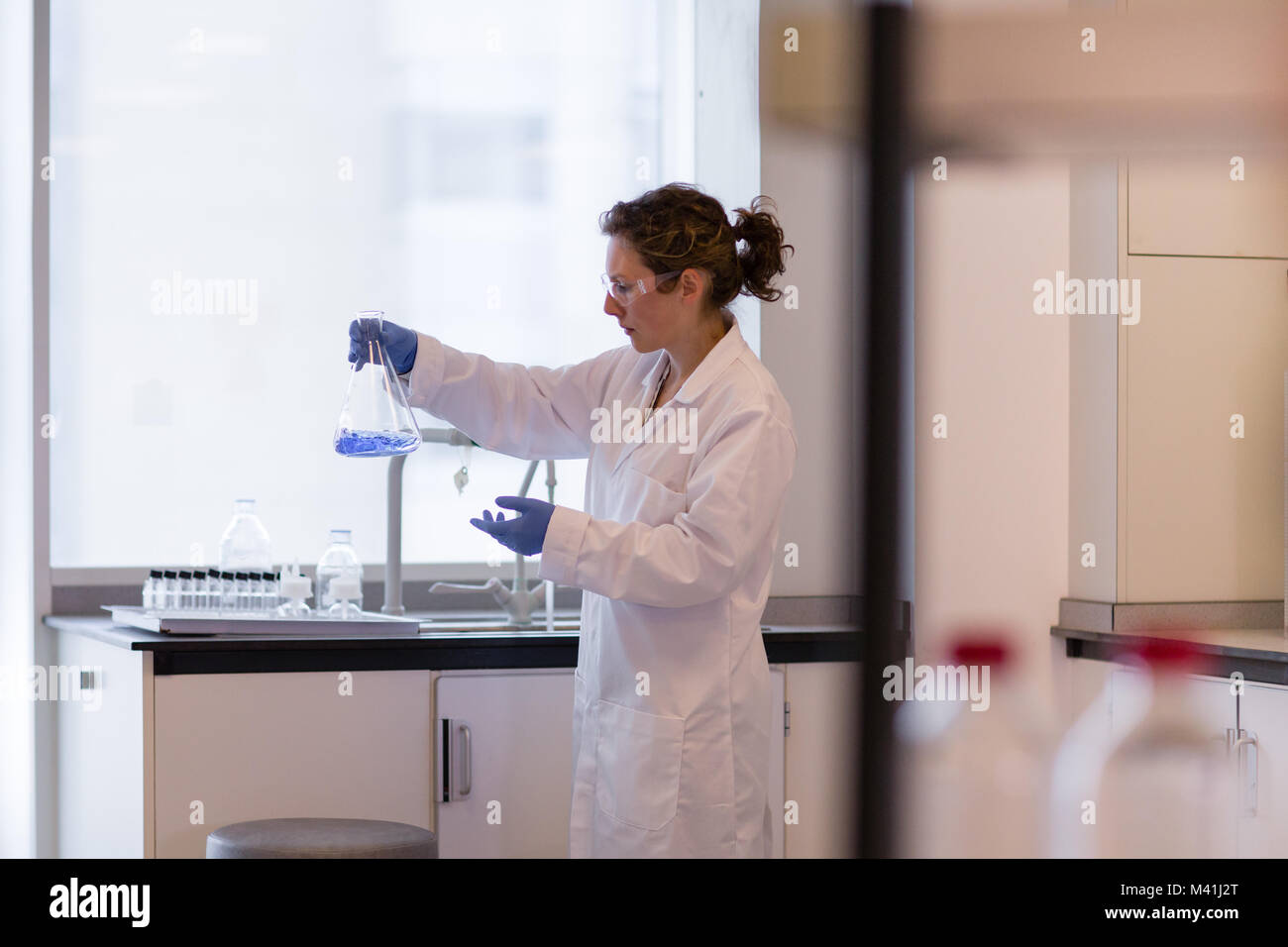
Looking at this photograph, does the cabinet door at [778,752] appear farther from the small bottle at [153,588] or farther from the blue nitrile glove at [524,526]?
the small bottle at [153,588]

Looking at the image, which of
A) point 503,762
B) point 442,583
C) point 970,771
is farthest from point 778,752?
point 970,771

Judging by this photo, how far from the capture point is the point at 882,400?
0.99ft

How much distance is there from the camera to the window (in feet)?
7.97

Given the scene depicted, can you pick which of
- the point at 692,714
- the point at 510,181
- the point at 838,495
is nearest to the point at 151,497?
the point at 510,181

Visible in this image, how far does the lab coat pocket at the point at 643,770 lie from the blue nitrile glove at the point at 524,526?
0.81 feet

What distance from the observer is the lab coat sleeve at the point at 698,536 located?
144 centimetres

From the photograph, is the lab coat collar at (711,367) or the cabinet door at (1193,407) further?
the cabinet door at (1193,407)

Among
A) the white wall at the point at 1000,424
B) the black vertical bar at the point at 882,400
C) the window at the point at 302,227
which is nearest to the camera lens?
the black vertical bar at the point at 882,400

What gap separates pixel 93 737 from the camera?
2107 millimetres

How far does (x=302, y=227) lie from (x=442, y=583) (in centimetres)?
75

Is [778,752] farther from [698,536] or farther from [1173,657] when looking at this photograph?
[698,536]

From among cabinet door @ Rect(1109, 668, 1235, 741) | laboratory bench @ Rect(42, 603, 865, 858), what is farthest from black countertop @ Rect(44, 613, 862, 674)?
cabinet door @ Rect(1109, 668, 1235, 741)

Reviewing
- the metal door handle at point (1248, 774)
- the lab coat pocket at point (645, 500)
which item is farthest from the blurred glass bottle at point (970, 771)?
the metal door handle at point (1248, 774)
